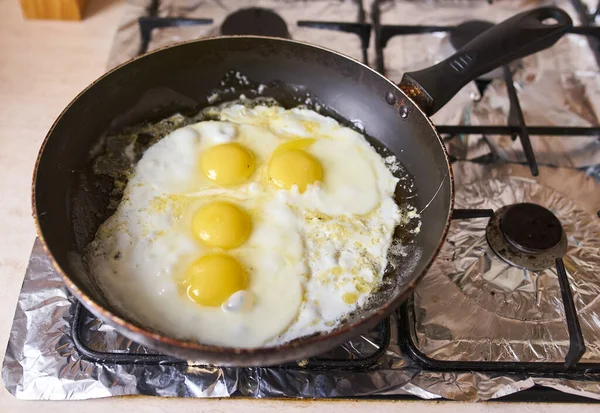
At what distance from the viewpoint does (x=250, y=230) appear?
4.64 feet

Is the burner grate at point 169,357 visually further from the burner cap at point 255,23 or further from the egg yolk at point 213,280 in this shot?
the burner cap at point 255,23

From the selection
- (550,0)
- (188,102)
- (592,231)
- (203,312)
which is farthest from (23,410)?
(550,0)

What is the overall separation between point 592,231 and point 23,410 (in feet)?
5.11

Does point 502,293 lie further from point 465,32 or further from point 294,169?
point 465,32

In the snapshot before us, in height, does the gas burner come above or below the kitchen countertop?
above

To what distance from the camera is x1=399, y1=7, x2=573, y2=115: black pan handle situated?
1.47 meters

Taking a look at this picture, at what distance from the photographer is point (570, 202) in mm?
1627

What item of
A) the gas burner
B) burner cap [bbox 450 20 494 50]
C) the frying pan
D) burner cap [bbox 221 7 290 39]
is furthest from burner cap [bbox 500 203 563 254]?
burner cap [bbox 221 7 290 39]

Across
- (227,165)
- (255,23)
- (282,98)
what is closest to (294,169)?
(227,165)

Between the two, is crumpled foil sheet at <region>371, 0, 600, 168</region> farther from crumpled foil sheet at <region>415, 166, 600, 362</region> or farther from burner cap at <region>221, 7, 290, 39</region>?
burner cap at <region>221, 7, 290, 39</region>

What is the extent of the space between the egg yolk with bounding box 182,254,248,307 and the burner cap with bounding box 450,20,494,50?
1.19 metres

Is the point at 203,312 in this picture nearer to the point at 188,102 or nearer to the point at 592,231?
the point at 188,102

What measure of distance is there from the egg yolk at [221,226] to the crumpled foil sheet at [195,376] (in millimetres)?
306

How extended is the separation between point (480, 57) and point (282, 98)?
1.98 ft
